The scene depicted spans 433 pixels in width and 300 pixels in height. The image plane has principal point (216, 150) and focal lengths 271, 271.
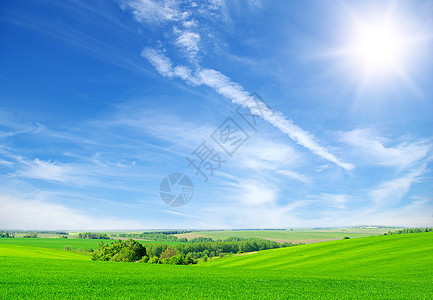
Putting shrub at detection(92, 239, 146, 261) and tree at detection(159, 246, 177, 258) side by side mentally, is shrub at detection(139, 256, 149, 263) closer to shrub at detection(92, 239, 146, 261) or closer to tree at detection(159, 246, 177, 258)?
shrub at detection(92, 239, 146, 261)

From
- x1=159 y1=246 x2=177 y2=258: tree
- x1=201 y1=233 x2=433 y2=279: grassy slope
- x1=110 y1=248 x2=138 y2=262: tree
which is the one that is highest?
x1=201 y1=233 x2=433 y2=279: grassy slope

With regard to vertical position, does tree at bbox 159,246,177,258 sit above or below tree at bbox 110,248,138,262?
below

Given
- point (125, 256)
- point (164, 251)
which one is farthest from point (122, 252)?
point (164, 251)

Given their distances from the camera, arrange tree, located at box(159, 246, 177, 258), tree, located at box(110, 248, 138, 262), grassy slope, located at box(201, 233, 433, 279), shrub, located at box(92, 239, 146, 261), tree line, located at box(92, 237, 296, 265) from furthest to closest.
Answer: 1. tree, located at box(159, 246, 177, 258)
2. tree line, located at box(92, 237, 296, 265)
3. shrub, located at box(92, 239, 146, 261)
4. tree, located at box(110, 248, 138, 262)
5. grassy slope, located at box(201, 233, 433, 279)

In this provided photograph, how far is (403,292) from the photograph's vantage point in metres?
19.0

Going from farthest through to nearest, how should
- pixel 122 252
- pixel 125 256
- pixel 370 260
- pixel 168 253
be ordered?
1. pixel 168 253
2. pixel 122 252
3. pixel 125 256
4. pixel 370 260

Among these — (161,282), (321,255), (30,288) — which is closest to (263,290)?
Answer: (161,282)

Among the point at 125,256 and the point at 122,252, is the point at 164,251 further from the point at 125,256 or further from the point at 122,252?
the point at 125,256

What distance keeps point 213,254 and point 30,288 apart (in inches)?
3914

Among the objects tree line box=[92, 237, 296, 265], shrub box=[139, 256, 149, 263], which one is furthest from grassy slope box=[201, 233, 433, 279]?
tree line box=[92, 237, 296, 265]

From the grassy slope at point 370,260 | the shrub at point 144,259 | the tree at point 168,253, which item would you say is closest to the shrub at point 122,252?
the shrub at point 144,259

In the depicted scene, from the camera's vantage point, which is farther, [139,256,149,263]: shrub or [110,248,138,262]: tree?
[139,256,149,263]: shrub

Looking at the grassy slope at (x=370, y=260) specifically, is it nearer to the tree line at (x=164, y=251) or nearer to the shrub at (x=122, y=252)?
the tree line at (x=164, y=251)

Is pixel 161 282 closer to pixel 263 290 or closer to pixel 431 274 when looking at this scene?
pixel 263 290
